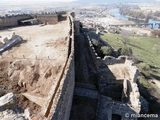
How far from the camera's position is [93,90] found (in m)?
16.6

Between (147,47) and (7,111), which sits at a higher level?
(7,111)

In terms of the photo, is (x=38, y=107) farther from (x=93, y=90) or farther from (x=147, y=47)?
(x=147, y=47)

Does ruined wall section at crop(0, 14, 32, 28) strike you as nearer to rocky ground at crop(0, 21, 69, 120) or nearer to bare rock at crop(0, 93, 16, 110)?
rocky ground at crop(0, 21, 69, 120)

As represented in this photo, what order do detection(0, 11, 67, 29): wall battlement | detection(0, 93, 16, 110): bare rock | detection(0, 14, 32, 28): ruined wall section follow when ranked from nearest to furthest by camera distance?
1. detection(0, 93, 16, 110): bare rock
2. detection(0, 14, 32, 28): ruined wall section
3. detection(0, 11, 67, 29): wall battlement

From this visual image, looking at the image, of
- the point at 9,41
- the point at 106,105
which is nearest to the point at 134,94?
the point at 106,105

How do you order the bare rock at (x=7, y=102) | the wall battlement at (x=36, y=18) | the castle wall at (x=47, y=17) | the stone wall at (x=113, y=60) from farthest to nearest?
the castle wall at (x=47, y=17), the wall battlement at (x=36, y=18), the stone wall at (x=113, y=60), the bare rock at (x=7, y=102)

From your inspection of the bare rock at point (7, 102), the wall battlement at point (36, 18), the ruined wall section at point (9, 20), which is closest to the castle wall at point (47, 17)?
the wall battlement at point (36, 18)

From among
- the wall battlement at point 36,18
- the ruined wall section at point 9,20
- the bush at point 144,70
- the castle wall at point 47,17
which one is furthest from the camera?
the castle wall at point 47,17

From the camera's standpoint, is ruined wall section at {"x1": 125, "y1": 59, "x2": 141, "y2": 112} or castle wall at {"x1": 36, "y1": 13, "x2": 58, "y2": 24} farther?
castle wall at {"x1": 36, "y1": 13, "x2": 58, "y2": 24}

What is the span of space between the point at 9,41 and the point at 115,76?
1313 centimetres

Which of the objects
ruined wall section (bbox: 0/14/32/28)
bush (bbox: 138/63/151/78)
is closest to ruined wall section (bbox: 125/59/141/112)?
bush (bbox: 138/63/151/78)

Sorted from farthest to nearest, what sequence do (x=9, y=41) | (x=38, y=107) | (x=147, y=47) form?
1. (x=147, y=47)
2. (x=9, y=41)
3. (x=38, y=107)

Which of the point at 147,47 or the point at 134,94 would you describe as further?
the point at 147,47

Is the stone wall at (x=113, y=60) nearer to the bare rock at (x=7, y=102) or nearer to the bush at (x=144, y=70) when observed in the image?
the bush at (x=144, y=70)
